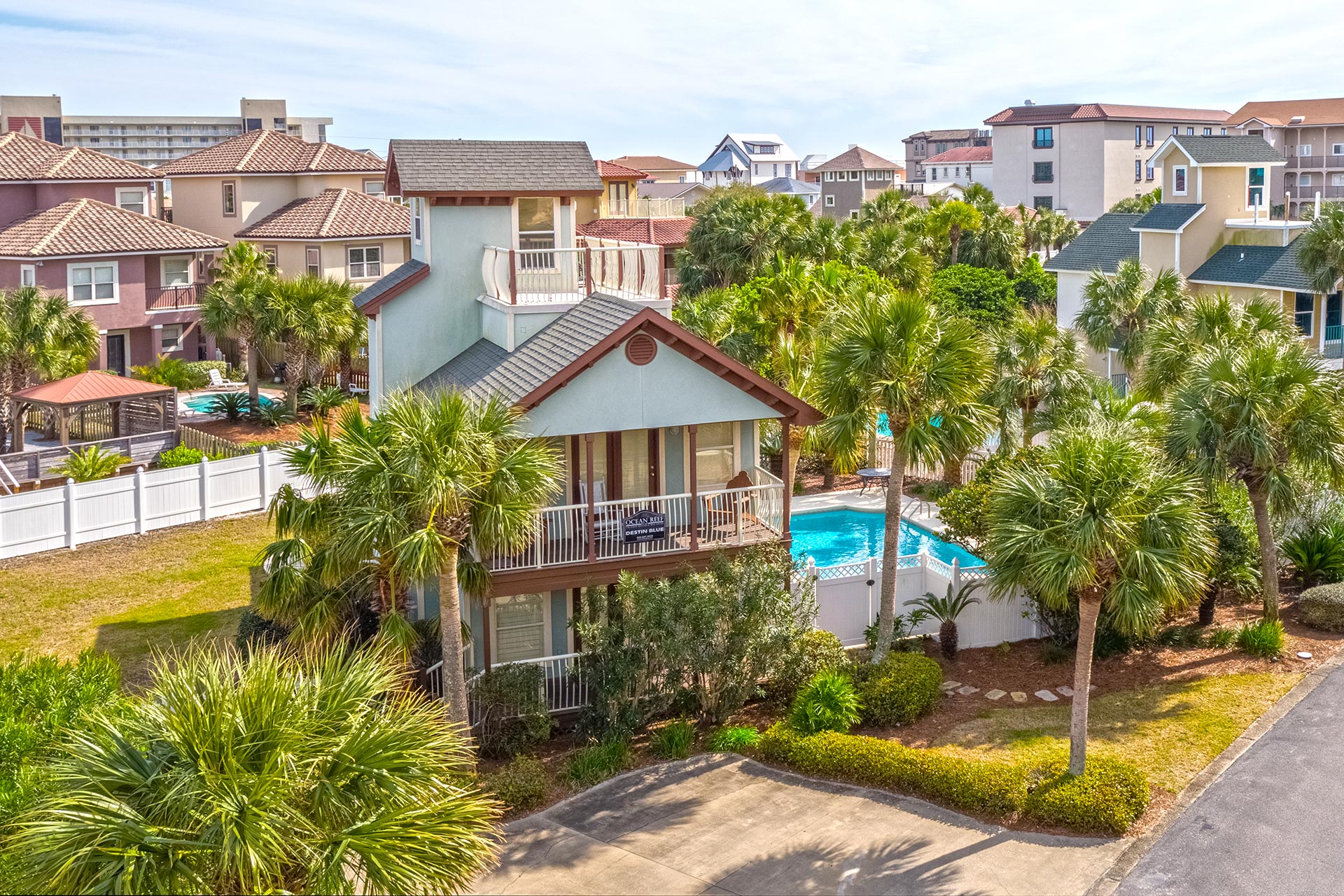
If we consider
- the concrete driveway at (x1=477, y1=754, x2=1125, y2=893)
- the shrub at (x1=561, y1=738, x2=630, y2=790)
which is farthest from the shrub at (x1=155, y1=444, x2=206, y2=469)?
the concrete driveway at (x1=477, y1=754, x2=1125, y2=893)

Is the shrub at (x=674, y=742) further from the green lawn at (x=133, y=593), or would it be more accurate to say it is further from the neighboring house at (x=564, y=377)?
the green lawn at (x=133, y=593)

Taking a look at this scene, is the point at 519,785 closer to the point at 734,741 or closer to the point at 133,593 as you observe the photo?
the point at 734,741

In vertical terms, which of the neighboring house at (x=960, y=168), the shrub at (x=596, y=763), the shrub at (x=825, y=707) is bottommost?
the shrub at (x=596, y=763)

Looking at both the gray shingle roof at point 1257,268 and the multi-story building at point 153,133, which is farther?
the multi-story building at point 153,133

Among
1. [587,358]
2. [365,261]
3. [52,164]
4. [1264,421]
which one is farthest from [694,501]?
[52,164]

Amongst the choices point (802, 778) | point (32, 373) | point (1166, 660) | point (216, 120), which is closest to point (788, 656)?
point (802, 778)

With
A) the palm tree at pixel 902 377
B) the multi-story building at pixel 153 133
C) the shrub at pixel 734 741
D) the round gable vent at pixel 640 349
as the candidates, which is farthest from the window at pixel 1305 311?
the multi-story building at pixel 153 133
